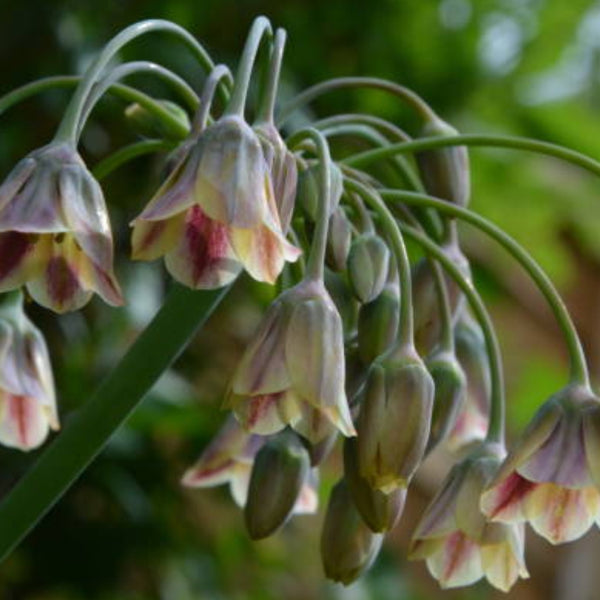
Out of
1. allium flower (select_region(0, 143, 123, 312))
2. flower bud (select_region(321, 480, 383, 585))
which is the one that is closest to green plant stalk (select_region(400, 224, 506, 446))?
flower bud (select_region(321, 480, 383, 585))

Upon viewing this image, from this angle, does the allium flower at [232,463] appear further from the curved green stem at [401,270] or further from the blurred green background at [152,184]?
the blurred green background at [152,184]

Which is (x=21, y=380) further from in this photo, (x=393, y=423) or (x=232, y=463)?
(x=393, y=423)

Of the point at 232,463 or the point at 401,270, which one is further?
the point at 232,463

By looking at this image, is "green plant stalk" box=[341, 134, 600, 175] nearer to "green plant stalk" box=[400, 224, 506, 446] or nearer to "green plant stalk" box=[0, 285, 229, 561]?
"green plant stalk" box=[400, 224, 506, 446]

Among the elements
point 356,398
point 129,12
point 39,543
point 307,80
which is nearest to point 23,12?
point 129,12

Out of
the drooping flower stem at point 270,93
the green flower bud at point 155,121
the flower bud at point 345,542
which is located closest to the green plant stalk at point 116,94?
the green flower bud at point 155,121

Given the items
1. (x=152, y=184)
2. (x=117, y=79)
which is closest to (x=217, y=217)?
(x=117, y=79)
